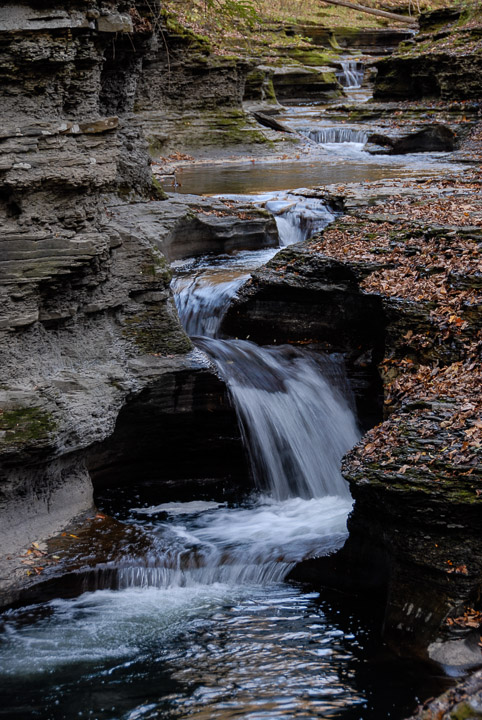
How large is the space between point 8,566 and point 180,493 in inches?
83.8

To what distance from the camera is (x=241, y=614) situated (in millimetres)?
5441

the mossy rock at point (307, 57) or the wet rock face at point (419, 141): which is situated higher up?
the mossy rock at point (307, 57)

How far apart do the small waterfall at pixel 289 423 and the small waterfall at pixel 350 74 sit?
2847 cm

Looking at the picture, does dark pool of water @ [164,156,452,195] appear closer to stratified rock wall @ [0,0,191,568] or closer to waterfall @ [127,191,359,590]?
waterfall @ [127,191,359,590]

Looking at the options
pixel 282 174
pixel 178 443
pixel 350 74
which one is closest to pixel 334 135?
pixel 282 174

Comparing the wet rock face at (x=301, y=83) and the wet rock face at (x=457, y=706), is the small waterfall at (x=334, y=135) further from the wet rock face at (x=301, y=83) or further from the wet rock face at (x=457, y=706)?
the wet rock face at (x=457, y=706)

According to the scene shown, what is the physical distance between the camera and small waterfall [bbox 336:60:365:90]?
3353 centimetres

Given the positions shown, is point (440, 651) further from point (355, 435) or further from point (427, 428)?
point (355, 435)

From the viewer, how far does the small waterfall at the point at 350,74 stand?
33.5 m

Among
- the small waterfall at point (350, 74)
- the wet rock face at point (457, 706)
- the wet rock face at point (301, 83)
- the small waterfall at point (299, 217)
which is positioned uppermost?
the small waterfall at point (350, 74)

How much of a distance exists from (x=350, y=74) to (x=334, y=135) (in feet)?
46.0

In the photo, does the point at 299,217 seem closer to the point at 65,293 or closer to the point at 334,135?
the point at 65,293

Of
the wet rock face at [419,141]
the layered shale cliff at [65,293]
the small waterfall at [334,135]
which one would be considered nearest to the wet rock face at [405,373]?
the layered shale cliff at [65,293]

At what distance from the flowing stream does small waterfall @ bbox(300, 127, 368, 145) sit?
1477cm
